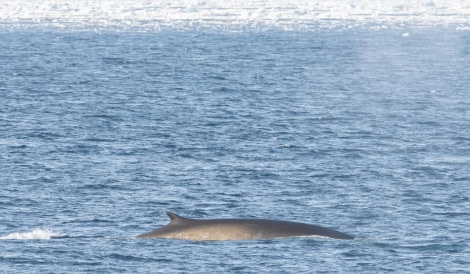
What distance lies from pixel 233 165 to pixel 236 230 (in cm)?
1954

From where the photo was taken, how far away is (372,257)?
37.7 metres

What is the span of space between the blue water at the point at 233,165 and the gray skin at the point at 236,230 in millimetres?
526

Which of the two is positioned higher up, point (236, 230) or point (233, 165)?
point (233, 165)

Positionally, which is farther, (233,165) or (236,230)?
(233,165)

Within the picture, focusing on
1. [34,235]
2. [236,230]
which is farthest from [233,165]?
[236,230]

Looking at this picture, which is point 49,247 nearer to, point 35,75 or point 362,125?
point 362,125

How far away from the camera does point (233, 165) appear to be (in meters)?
59.2

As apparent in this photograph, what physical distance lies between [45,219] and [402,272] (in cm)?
1478

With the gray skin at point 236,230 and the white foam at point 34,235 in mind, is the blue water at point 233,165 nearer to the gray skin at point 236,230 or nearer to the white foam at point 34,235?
the white foam at point 34,235

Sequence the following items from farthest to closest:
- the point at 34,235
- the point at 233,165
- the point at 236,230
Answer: the point at 233,165 < the point at 34,235 < the point at 236,230

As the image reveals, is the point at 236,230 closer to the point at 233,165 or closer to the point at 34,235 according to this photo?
the point at 34,235

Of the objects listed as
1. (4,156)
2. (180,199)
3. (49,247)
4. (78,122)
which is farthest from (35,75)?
(49,247)

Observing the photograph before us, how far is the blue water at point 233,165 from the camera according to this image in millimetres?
38469

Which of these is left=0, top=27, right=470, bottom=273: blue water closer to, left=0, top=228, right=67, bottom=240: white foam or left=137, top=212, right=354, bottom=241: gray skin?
left=0, top=228, right=67, bottom=240: white foam
